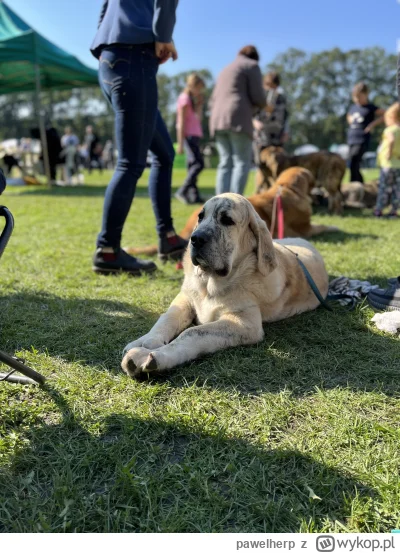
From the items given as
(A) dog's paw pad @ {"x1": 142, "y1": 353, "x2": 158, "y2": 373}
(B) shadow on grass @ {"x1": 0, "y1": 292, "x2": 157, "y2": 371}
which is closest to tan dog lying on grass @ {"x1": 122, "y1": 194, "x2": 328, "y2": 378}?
(A) dog's paw pad @ {"x1": 142, "y1": 353, "x2": 158, "y2": 373}

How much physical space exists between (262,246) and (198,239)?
44 cm

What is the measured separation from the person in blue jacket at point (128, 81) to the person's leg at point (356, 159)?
669cm

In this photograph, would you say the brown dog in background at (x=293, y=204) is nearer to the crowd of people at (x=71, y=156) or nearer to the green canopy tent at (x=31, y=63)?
the green canopy tent at (x=31, y=63)

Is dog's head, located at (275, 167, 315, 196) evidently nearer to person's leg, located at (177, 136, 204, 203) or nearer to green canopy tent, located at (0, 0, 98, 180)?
person's leg, located at (177, 136, 204, 203)

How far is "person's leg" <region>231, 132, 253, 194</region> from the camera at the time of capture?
A: 6.43 m

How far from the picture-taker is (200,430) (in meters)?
1.78

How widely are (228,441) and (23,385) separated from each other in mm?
997

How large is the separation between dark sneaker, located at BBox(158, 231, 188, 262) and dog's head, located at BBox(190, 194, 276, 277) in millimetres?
1850

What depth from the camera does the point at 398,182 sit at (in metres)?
7.61

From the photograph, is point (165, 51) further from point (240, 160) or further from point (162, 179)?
point (240, 160)

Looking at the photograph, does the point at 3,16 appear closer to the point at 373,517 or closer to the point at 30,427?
the point at 30,427

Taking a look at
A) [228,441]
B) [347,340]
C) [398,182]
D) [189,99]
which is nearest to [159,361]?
[228,441]

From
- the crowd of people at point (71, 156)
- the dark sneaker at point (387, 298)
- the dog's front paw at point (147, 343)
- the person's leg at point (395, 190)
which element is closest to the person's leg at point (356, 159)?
the person's leg at point (395, 190)

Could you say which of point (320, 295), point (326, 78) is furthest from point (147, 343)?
point (326, 78)
